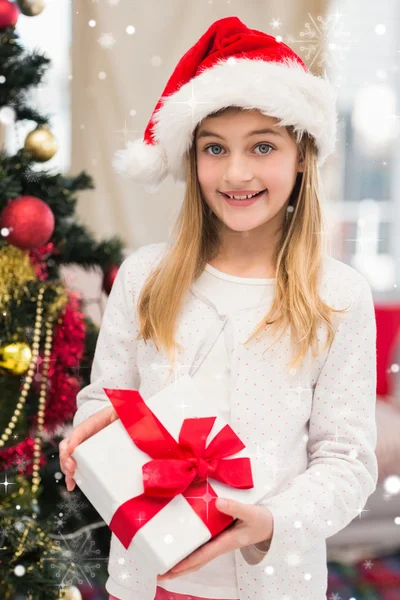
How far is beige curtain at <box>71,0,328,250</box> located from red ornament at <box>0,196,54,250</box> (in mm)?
Result: 966

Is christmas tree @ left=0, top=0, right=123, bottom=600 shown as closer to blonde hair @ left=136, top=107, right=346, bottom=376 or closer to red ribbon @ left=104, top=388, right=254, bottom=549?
blonde hair @ left=136, top=107, right=346, bottom=376

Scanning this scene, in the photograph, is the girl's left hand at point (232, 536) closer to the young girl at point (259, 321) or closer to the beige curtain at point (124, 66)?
the young girl at point (259, 321)

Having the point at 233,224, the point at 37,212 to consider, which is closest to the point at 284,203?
the point at 233,224

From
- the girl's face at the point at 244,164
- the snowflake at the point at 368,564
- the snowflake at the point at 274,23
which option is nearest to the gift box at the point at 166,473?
the girl's face at the point at 244,164

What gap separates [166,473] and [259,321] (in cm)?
29

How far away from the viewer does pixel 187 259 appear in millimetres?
1015

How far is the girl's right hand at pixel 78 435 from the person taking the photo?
87 centimetres

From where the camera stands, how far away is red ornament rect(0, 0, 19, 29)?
49.4 inches

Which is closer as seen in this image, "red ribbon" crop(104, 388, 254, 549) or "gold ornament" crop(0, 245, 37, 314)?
"red ribbon" crop(104, 388, 254, 549)

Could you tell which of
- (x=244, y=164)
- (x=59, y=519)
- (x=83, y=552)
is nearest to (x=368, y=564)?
(x=83, y=552)

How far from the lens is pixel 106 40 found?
2137 millimetres

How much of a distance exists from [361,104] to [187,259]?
1758 mm

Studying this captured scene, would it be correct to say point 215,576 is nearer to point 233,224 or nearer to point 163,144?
point 233,224

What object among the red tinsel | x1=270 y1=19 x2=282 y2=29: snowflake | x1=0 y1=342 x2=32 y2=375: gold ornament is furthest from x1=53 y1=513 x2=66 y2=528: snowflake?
x1=270 y1=19 x2=282 y2=29: snowflake
